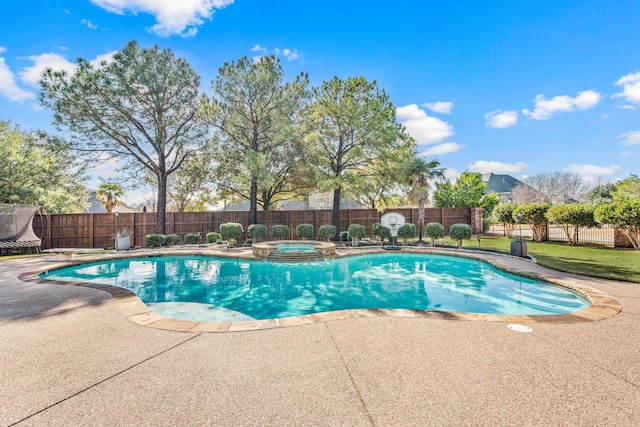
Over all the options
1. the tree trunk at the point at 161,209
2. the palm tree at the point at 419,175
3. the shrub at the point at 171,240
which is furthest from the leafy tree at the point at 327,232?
the tree trunk at the point at 161,209

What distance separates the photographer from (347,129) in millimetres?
15281

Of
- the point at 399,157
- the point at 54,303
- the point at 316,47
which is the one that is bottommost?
the point at 54,303

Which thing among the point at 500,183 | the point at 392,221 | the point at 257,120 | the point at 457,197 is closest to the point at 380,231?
the point at 392,221

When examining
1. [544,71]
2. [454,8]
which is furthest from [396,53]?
[544,71]

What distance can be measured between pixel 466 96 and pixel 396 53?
5.30 metres

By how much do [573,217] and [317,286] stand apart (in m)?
12.4

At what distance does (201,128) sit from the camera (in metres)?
15.7

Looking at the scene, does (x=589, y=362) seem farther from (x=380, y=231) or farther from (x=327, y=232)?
(x=327, y=232)

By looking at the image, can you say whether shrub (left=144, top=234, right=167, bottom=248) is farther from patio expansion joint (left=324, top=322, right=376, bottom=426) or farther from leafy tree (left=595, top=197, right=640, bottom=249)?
leafy tree (left=595, top=197, right=640, bottom=249)

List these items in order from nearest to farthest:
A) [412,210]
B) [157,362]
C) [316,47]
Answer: [157,362], [316,47], [412,210]

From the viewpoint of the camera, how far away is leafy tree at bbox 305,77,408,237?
14.9 meters

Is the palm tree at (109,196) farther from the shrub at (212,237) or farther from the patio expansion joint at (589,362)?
the patio expansion joint at (589,362)

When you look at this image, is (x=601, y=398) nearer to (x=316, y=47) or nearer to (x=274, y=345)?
(x=274, y=345)

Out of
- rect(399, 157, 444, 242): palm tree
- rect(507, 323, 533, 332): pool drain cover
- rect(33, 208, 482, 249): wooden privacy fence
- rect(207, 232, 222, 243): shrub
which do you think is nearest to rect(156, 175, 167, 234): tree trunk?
rect(33, 208, 482, 249): wooden privacy fence
